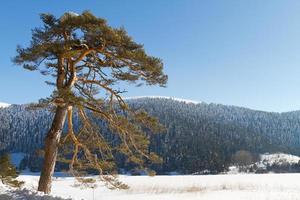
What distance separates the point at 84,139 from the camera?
1396 cm

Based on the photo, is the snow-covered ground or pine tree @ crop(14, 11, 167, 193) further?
the snow-covered ground

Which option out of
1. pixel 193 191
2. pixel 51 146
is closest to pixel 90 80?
pixel 51 146

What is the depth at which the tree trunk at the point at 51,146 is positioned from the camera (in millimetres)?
13094

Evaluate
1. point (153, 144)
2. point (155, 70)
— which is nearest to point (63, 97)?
point (155, 70)

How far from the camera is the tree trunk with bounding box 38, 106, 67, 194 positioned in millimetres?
13094

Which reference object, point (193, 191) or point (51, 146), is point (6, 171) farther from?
point (193, 191)

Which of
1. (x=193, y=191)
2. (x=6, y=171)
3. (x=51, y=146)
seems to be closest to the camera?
(x=51, y=146)

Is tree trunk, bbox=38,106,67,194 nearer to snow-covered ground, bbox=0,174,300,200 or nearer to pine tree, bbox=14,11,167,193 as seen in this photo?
pine tree, bbox=14,11,167,193

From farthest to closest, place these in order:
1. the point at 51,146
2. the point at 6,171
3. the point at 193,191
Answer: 1. the point at 193,191
2. the point at 6,171
3. the point at 51,146

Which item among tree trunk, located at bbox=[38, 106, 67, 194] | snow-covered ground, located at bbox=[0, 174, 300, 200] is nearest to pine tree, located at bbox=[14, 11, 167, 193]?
tree trunk, located at bbox=[38, 106, 67, 194]

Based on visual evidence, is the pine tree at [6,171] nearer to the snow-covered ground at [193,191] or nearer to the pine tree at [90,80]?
the pine tree at [90,80]

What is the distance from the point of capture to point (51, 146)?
1320 centimetres

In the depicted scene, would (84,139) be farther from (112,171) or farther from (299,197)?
(299,197)

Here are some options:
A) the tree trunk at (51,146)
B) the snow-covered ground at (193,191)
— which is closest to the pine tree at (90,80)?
the tree trunk at (51,146)
